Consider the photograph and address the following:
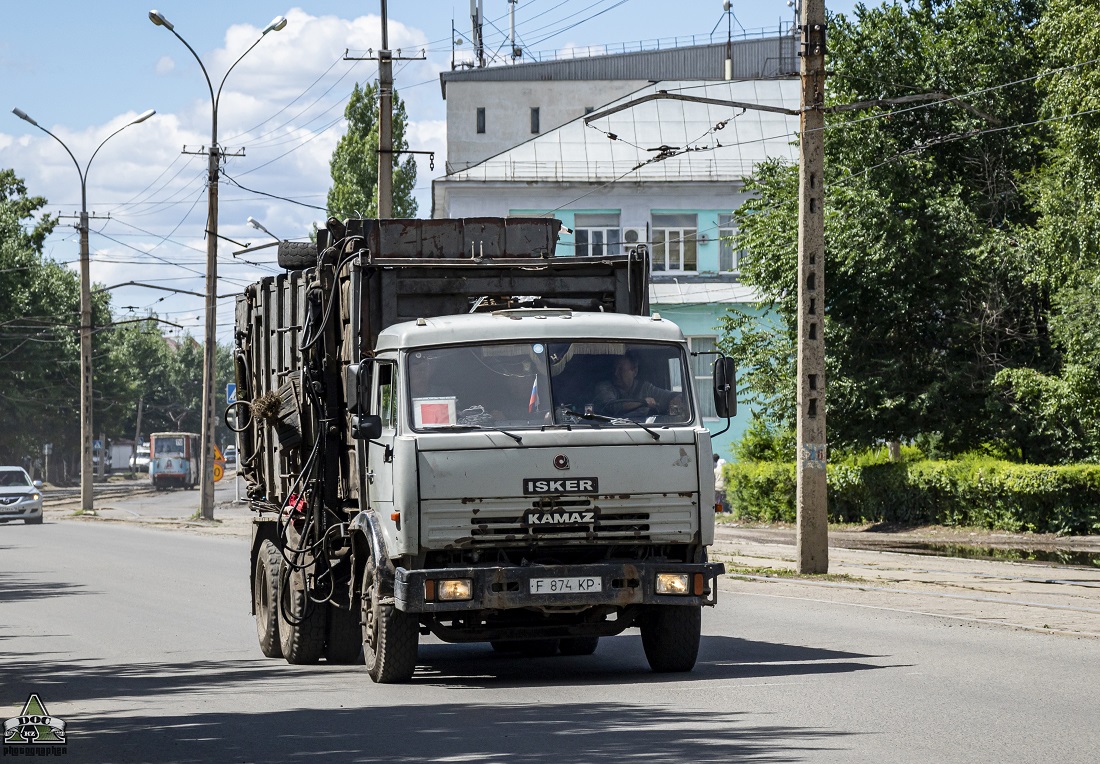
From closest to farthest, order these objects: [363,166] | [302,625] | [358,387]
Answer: [358,387]
[302,625]
[363,166]

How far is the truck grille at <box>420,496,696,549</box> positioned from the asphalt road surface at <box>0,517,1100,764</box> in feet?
3.41

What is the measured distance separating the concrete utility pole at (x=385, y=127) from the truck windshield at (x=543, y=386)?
18893 millimetres

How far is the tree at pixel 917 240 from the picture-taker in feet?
114

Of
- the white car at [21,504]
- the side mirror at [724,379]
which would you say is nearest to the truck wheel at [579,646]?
the side mirror at [724,379]

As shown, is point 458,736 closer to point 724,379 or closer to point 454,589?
point 454,589

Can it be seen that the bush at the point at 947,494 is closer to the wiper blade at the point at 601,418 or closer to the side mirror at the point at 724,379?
the side mirror at the point at 724,379

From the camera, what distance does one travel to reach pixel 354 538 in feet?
38.8

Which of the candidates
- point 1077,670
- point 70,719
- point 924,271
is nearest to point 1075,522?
point 924,271

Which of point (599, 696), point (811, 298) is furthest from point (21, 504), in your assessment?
point (599, 696)

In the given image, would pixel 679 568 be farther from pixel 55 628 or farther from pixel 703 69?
pixel 703 69

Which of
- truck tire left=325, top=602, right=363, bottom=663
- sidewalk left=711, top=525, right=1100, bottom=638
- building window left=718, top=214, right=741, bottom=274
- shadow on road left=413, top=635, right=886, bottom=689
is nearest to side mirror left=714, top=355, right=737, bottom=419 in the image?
shadow on road left=413, top=635, right=886, bottom=689

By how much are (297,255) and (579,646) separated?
412 centimetres

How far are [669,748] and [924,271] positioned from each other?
28194mm

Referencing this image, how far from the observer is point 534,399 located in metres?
10.8
